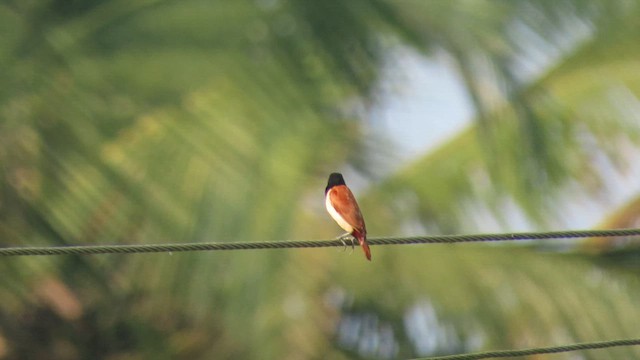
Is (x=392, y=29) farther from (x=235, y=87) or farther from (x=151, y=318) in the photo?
(x=151, y=318)

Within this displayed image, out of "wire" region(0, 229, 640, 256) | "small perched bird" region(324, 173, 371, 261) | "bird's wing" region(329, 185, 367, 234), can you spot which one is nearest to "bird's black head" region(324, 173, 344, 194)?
"small perched bird" region(324, 173, 371, 261)

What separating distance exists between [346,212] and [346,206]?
0.11m

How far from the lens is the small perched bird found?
8.31m

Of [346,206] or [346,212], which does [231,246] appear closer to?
[346,212]

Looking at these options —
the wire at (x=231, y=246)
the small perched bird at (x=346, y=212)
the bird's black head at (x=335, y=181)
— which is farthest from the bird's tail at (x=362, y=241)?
the bird's black head at (x=335, y=181)

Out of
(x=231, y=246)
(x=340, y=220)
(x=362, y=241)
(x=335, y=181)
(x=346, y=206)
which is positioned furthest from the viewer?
(x=335, y=181)

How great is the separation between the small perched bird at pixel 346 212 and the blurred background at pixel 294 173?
211 cm

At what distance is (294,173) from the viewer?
1144cm

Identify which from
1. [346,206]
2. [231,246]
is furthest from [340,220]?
[231,246]

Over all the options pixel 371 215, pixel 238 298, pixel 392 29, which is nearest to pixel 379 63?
pixel 392 29

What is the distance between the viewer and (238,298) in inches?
440

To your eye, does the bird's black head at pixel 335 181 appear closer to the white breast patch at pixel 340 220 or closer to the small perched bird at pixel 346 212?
the small perched bird at pixel 346 212

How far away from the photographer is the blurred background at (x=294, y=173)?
11.2 meters

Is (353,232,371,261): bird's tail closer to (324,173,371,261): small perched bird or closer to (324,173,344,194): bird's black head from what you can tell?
(324,173,371,261): small perched bird
